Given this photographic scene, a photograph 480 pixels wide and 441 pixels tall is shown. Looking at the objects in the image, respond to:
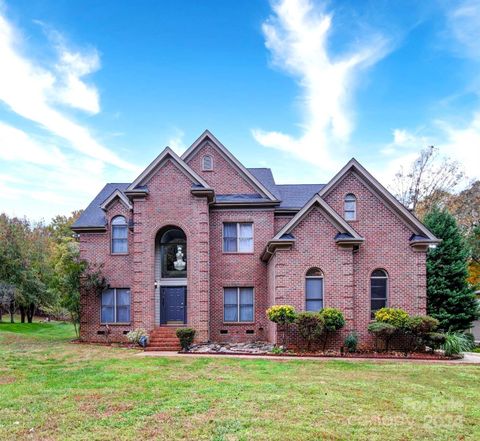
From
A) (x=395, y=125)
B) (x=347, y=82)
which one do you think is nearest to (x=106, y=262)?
(x=347, y=82)

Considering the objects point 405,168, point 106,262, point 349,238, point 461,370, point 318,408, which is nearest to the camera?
point 318,408

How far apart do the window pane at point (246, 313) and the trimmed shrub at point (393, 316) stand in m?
5.99

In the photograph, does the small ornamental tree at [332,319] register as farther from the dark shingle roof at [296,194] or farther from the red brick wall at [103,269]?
the red brick wall at [103,269]

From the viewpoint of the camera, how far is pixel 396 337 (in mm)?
17203

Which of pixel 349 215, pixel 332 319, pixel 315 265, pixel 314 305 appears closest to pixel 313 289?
pixel 314 305

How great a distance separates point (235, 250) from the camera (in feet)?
67.6

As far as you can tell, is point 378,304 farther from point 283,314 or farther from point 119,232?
point 119,232

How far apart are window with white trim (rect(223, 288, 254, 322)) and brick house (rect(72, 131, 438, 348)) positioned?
49mm

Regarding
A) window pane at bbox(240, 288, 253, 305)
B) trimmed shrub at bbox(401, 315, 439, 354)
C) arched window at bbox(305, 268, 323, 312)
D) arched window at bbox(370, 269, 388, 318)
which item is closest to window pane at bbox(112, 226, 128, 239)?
window pane at bbox(240, 288, 253, 305)

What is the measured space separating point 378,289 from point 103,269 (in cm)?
1328

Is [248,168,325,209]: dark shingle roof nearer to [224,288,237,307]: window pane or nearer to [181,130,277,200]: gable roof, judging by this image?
[181,130,277,200]: gable roof

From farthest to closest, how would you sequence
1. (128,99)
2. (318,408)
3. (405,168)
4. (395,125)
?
(405,168), (395,125), (128,99), (318,408)

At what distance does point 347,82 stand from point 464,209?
74.4 ft

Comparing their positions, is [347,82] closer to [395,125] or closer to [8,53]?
[395,125]
